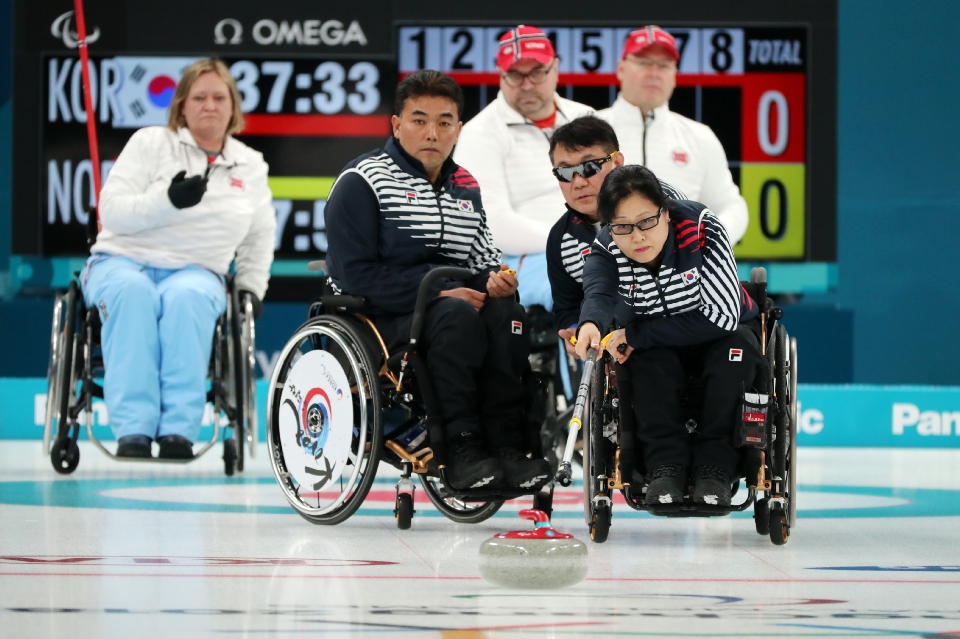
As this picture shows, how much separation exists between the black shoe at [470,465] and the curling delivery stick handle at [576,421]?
7.3 inches

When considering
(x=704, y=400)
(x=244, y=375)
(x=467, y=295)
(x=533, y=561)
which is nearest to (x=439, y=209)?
(x=467, y=295)

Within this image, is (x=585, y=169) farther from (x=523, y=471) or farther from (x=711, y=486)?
(x=711, y=486)

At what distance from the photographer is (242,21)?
684 centimetres

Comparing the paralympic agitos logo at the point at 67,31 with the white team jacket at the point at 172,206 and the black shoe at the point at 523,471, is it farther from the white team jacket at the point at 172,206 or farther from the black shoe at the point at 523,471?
the black shoe at the point at 523,471

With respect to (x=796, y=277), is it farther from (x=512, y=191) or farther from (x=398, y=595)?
(x=398, y=595)

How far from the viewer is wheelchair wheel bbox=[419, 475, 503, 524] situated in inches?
134

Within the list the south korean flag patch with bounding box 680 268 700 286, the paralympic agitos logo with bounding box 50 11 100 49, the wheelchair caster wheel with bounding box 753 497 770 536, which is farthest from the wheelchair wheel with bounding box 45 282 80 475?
the paralympic agitos logo with bounding box 50 11 100 49

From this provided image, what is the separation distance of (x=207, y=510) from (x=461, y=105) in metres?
1.22

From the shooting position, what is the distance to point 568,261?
11.3 ft

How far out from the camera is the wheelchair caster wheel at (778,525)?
2.96 m

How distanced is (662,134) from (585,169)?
54.0 inches

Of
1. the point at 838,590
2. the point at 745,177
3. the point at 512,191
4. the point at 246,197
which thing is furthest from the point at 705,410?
the point at 745,177

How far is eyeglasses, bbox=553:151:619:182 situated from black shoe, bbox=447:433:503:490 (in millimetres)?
666

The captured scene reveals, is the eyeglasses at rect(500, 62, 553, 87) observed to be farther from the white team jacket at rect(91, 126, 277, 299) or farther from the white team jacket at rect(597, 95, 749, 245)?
the white team jacket at rect(91, 126, 277, 299)
